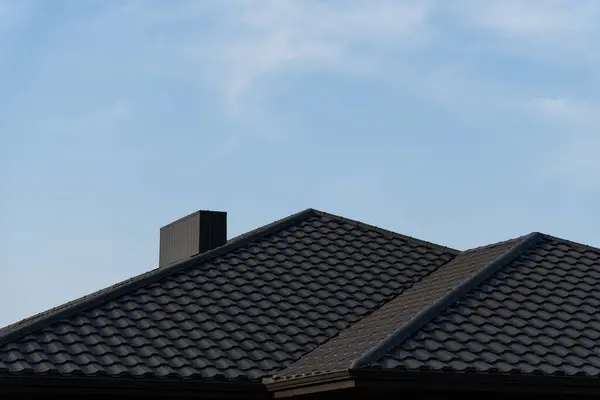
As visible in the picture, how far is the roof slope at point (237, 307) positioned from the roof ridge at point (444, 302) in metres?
1.53

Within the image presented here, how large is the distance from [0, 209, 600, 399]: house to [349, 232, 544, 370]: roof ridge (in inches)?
1.1

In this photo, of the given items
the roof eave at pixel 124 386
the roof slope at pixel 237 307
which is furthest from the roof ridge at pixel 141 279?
the roof eave at pixel 124 386

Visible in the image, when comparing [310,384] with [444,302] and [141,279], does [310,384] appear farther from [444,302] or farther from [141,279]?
[141,279]

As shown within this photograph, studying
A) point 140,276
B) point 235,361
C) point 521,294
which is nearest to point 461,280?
point 521,294

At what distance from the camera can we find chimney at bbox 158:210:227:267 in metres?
17.9

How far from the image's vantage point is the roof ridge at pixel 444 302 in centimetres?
1160

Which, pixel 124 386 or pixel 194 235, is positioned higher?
pixel 194 235

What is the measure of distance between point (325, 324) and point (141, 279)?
2874 mm

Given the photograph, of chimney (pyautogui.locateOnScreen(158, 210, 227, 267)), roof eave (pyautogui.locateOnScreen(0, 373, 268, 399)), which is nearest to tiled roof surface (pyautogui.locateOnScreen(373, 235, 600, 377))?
roof eave (pyautogui.locateOnScreen(0, 373, 268, 399))

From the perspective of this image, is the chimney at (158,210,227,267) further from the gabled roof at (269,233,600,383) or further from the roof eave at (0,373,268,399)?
the roof eave at (0,373,268,399)

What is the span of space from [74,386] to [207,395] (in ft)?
5.14

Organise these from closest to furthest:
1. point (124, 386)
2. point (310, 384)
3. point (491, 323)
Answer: point (310, 384), point (124, 386), point (491, 323)

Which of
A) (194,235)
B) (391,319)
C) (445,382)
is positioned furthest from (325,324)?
(194,235)

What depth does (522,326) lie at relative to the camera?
43.6 feet
